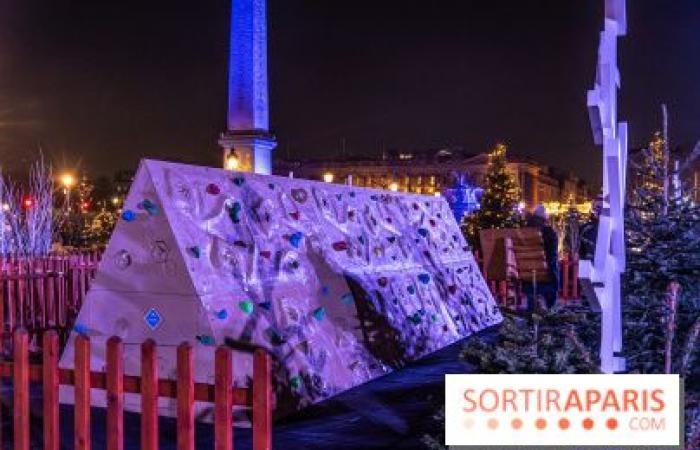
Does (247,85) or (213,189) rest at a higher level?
(247,85)

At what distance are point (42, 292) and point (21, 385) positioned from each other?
6399mm

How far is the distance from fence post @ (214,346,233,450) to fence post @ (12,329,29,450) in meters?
1.51

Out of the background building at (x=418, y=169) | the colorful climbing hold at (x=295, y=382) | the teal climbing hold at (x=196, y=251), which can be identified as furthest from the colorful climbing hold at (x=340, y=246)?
the background building at (x=418, y=169)

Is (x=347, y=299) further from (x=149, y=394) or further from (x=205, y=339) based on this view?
(x=149, y=394)

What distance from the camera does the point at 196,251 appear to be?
7.81m

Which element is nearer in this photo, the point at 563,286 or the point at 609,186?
the point at 609,186

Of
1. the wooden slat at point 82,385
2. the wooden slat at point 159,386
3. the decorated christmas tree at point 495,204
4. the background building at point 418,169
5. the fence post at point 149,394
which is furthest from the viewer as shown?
the background building at point 418,169

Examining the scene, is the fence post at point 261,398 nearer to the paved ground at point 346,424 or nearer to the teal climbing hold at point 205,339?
the paved ground at point 346,424

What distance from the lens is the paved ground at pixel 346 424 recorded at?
270 inches

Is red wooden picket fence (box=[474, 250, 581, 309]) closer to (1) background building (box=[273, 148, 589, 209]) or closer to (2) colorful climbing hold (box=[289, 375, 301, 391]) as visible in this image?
(2) colorful climbing hold (box=[289, 375, 301, 391])

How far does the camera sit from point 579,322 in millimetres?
6273

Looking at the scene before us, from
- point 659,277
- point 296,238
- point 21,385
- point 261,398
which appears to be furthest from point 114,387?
point 296,238

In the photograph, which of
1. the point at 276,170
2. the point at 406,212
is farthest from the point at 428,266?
the point at 276,170

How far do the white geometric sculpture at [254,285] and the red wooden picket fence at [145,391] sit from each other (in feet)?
6.28
